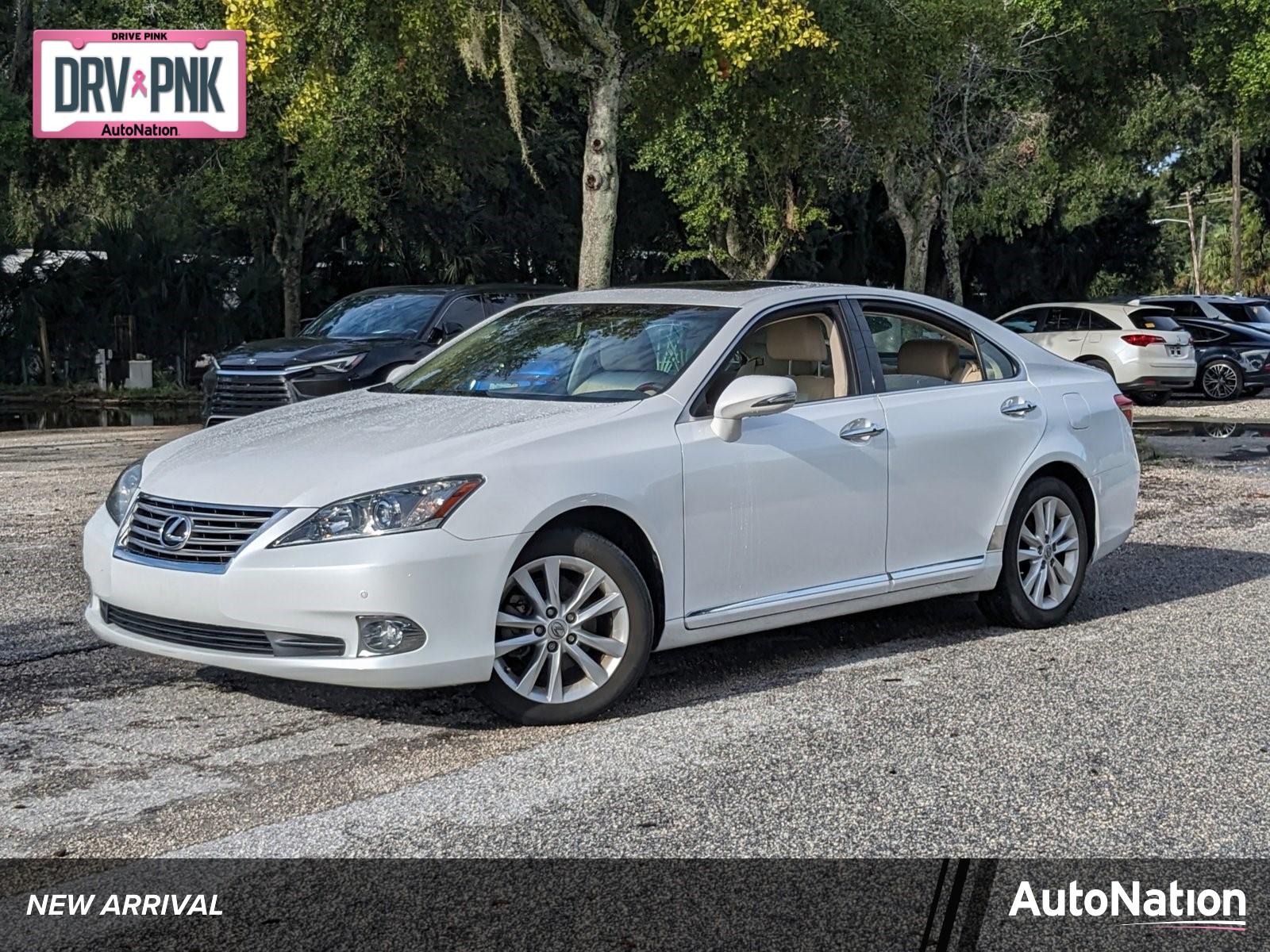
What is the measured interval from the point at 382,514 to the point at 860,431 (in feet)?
7.42

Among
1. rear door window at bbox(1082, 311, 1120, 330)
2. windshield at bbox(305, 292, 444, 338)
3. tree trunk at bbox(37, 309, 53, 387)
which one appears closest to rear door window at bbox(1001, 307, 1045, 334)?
rear door window at bbox(1082, 311, 1120, 330)

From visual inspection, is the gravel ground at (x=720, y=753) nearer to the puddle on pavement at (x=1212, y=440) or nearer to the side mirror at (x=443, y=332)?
the side mirror at (x=443, y=332)

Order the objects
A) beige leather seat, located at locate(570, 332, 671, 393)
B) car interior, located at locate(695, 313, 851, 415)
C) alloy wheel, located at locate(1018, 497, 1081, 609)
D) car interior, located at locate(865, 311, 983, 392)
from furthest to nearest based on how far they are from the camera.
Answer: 1. alloy wheel, located at locate(1018, 497, 1081, 609)
2. car interior, located at locate(865, 311, 983, 392)
3. car interior, located at locate(695, 313, 851, 415)
4. beige leather seat, located at locate(570, 332, 671, 393)

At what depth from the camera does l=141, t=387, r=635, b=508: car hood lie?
5.91 meters

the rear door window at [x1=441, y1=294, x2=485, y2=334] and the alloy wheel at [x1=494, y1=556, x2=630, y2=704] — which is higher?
the rear door window at [x1=441, y1=294, x2=485, y2=334]

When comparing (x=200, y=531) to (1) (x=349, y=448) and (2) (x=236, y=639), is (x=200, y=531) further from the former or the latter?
(1) (x=349, y=448)

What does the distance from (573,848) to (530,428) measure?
77.8 inches

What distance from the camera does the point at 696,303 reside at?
7.31m

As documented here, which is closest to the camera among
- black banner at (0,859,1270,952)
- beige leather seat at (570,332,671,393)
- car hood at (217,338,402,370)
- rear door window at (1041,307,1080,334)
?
black banner at (0,859,1270,952)

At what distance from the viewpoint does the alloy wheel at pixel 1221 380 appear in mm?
28234

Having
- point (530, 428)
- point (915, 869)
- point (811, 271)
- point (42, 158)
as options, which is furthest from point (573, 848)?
point (811, 271)

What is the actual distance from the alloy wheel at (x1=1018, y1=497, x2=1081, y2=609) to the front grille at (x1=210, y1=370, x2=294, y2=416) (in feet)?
30.2

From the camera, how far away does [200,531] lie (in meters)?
6.00

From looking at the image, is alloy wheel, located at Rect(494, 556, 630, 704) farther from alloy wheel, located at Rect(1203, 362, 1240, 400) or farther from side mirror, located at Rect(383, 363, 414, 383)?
alloy wheel, located at Rect(1203, 362, 1240, 400)
